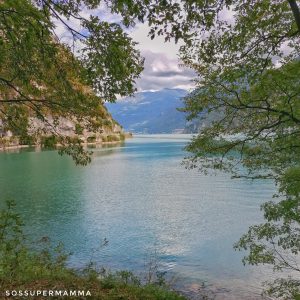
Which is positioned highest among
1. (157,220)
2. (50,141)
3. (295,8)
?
(295,8)

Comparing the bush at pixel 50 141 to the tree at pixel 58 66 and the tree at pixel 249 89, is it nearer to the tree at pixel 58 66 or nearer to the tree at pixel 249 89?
the tree at pixel 58 66

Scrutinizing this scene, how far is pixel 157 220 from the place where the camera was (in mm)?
36375

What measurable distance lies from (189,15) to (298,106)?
19.5 ft

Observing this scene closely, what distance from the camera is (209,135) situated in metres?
14.1

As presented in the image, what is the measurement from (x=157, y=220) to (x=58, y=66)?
1136 inches

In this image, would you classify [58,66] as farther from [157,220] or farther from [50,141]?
[157,220]

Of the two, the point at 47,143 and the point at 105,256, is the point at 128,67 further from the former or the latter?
the point at 105,256

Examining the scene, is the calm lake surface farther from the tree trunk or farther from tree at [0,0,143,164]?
the tree trunk

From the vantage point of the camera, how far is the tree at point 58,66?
26.0 ft

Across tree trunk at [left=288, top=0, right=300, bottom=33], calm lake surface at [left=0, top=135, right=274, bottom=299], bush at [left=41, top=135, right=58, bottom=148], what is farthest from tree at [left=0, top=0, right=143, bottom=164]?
calm lake surface at [left=0, top=135, right=274, bottom=299]

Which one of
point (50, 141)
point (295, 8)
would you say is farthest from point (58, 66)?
point (295, 8)

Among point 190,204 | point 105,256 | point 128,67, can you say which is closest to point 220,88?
point 128,67

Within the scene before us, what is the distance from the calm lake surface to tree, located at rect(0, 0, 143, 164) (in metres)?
13.0

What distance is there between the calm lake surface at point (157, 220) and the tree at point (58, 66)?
13.0 metres
